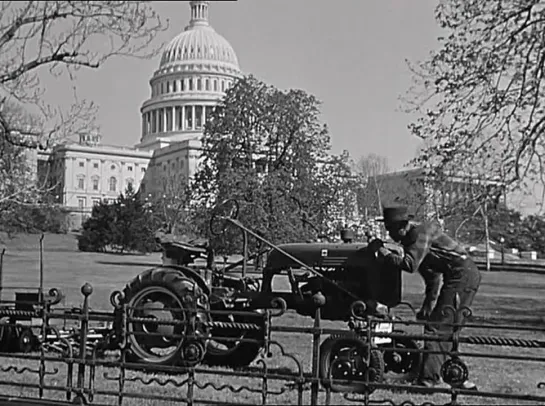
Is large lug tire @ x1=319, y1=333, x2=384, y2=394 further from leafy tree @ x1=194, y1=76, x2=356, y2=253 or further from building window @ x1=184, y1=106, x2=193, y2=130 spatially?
building window @ x1=184, y1=106, x2=193, y2=130

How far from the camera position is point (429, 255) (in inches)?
343

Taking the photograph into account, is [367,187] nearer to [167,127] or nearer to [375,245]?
[375,245]

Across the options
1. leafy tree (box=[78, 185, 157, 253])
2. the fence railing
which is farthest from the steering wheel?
leafy tree (box=[78, 185, 157, 253])

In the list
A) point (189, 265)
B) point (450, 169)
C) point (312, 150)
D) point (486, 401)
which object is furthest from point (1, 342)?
point (312, 150)

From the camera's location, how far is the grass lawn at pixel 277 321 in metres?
8.40

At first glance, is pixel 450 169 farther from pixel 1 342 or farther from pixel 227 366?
pixel 1 342

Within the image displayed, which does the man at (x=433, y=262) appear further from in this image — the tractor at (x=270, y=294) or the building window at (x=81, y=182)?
the building window at (x=81, y=182)

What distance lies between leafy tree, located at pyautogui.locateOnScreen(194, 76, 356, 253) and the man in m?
21.2

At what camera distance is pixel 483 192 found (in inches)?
698

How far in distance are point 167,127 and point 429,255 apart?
317 feet

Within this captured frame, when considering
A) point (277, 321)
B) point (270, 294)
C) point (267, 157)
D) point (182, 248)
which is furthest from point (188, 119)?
point (270, 294)

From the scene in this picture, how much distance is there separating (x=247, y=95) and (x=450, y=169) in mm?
20816

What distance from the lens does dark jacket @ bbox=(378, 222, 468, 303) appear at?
8.26 m

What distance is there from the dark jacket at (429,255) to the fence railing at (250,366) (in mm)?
572
